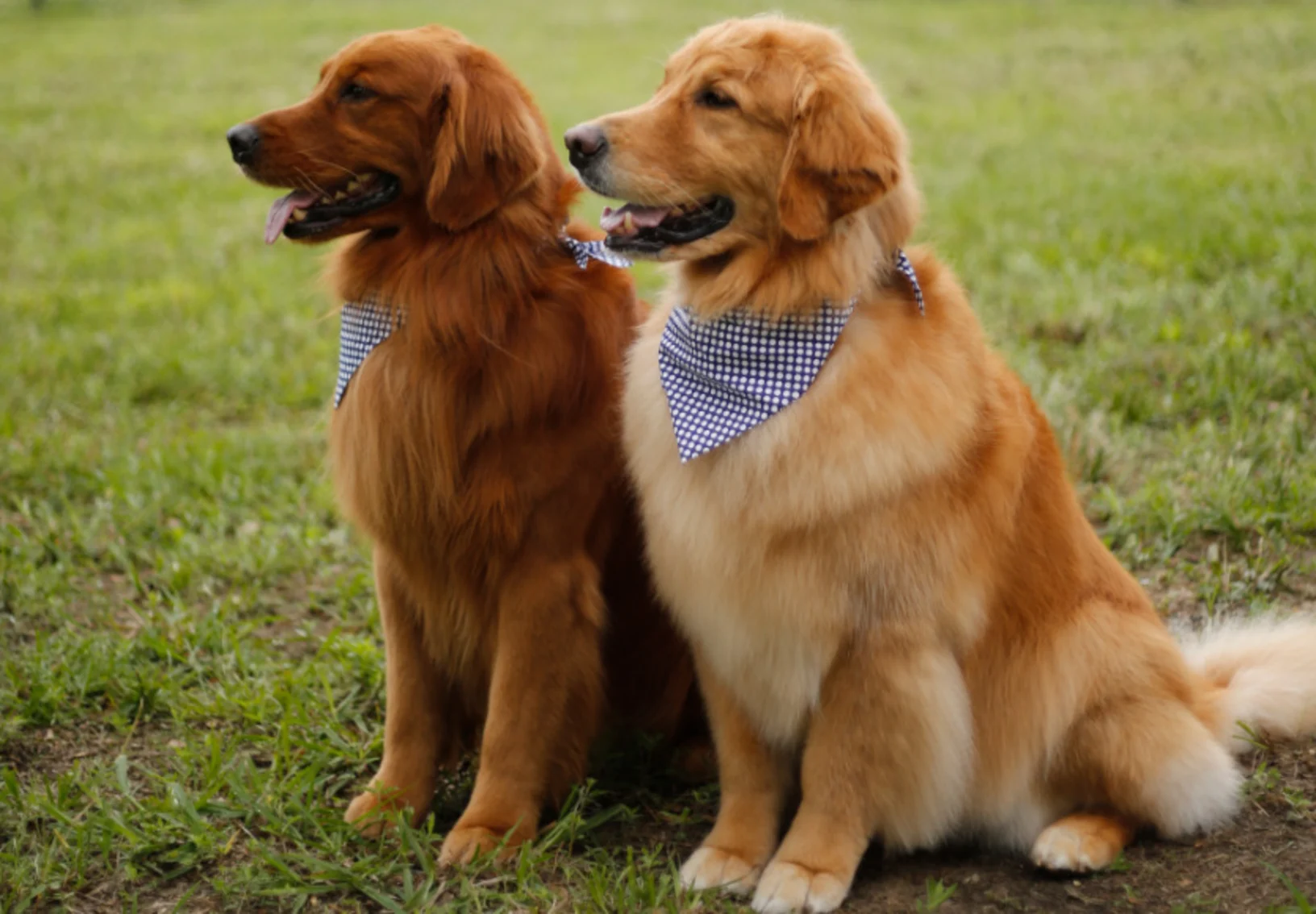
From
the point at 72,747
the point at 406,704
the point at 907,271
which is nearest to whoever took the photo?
Answer: the point at 907,271

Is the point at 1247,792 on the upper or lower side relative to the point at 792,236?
lower

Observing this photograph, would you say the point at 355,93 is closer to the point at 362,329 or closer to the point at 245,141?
the point at 245,141

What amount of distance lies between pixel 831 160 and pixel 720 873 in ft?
5.08

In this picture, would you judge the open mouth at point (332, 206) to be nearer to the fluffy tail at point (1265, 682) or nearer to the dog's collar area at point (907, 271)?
the dog's collar area at point (907, 271)

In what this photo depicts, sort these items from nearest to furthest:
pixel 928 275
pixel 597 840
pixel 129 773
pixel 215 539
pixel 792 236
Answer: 1. pixel 792 236
2. pixel 928 275
3. pixel 597 840
4. pixel 129 773
5. pixel 215 539

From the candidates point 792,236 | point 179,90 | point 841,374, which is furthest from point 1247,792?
point 179,90

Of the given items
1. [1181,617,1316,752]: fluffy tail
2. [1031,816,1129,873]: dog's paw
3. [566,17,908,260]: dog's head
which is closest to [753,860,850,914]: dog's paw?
[1031,816,1129,873]: dog's paw

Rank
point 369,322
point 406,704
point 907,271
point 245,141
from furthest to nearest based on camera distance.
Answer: point 406,704
point 369,322
point 245,141
point 907,271

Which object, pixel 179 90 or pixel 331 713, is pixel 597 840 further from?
pixel 179 90

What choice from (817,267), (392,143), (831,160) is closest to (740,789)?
(817,267)

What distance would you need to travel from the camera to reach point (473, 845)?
3.05m

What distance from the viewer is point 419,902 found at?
2871 mm

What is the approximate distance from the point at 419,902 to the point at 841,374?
1447 millimetres

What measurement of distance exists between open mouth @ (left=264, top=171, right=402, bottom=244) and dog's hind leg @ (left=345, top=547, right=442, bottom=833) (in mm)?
786
